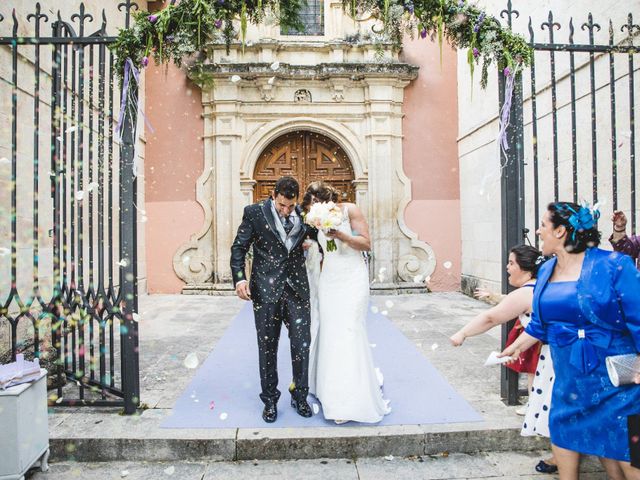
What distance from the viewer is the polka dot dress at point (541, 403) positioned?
2.79 meters

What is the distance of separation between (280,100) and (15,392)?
338 inches

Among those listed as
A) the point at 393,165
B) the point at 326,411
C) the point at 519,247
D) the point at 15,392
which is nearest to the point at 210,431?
the point at 326,411

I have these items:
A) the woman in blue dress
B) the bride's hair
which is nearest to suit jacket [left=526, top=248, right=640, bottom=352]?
the woman in blue dress

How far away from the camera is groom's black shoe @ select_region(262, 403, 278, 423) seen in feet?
11.5

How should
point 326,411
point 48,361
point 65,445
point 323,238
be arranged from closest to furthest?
point 65,445 → point 326,411 → point 323,238 → point 48,361

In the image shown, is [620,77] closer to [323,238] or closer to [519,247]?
[519,247]

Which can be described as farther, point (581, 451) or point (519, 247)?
point (519, 247)

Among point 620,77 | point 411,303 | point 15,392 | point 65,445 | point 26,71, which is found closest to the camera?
point 15,392

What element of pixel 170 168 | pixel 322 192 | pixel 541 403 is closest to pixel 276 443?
pixel 541 403

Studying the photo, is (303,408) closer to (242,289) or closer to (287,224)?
(242,289)

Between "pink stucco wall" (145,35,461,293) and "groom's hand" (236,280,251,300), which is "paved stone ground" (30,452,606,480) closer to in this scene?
"groom's hand" (236,280,251,300)

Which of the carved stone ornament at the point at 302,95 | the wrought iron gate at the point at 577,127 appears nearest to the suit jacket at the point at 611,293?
the wrought iron gate at the point at 577,127

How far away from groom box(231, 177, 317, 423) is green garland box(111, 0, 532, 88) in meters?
1.39

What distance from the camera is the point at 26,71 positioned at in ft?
19.7
